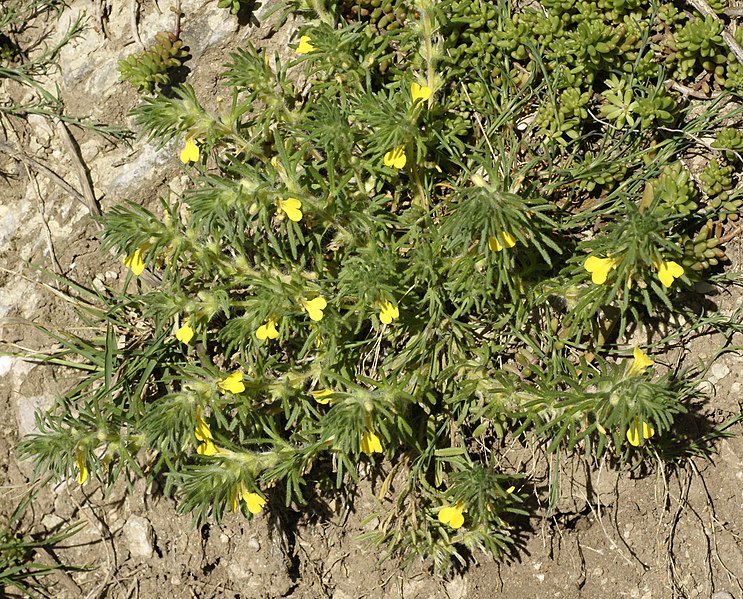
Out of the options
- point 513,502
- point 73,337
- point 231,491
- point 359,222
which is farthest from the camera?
point 73,337

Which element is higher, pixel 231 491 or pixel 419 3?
pixel 419 3

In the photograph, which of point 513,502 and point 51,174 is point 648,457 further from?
point 51,174

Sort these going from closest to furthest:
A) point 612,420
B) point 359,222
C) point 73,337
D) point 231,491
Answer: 1. point 612,420
2. point 231,491
3. point 359,222
4. point 73,337

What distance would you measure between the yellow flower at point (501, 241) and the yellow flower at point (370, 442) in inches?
35.0

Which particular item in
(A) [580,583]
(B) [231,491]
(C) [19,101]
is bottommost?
(A) [580,583]

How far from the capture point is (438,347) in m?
Answer: 3.46

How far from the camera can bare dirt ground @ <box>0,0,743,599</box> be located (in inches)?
139

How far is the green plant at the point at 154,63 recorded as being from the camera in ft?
12.5

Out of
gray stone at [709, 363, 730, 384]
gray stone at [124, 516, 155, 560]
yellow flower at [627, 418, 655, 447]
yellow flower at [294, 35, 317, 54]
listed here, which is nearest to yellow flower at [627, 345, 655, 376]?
yellow flower at [627, 418, 655, 447]

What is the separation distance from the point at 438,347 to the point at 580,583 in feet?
4.52

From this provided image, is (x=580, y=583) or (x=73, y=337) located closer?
(x=580, y=583)

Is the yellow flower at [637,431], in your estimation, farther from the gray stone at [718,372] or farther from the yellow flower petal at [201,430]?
the yellow flower petal at [201,430]

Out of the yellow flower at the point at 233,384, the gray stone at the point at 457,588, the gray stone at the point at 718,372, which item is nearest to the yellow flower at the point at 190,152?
the yellow flower at the point at 233,384

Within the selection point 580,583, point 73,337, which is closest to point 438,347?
point 580,583
